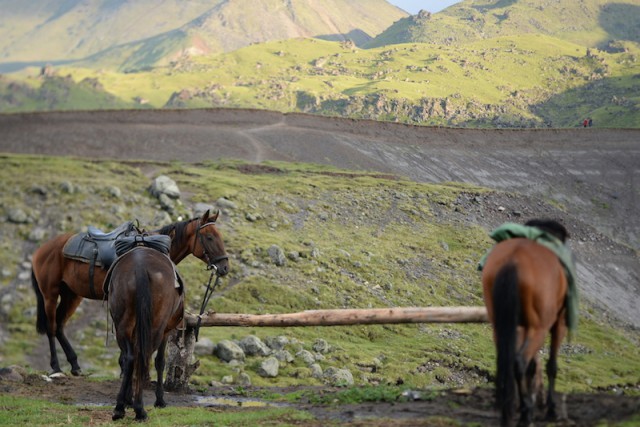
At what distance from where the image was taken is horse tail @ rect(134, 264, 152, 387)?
10883 mm

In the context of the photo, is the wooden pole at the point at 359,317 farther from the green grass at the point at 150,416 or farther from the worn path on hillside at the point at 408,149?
the worn path on hillside at the point at 408,149

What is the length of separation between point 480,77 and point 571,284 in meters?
166

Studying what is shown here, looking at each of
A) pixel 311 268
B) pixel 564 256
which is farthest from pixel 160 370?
pixel 311 268

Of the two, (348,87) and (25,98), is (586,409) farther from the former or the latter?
(25,98)

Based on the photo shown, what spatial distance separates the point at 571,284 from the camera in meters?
8.12

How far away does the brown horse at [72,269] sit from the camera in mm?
14359

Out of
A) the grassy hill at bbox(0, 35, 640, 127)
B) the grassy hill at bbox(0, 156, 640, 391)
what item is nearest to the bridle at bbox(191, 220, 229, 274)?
the grassy hill at bbox(0, 156, 640, 391)

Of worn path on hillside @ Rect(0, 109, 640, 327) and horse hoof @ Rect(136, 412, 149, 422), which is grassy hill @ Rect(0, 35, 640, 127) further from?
horse hoof @ Rect(136, 412, 149, 422)

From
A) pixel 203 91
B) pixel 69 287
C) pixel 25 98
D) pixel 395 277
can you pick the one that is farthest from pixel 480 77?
pixel 69 287

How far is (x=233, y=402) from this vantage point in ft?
45.8

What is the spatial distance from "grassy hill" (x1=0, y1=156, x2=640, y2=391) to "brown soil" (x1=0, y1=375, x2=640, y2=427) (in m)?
4.56

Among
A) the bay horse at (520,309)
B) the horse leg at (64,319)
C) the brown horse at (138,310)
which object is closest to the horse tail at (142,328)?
the brown horse at (138,310)

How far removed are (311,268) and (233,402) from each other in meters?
15.4

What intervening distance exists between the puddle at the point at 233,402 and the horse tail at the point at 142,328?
2929 mm
